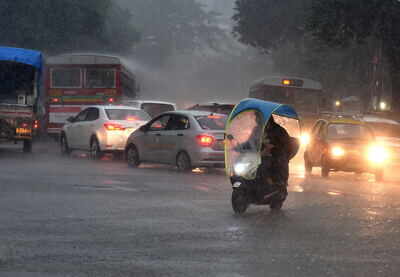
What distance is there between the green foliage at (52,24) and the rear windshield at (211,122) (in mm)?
33704

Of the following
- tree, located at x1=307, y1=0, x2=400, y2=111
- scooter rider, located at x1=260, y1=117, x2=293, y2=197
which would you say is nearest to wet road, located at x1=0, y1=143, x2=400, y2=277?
scooter rider, located at x1=260, y1=117, x2=293, y2=197

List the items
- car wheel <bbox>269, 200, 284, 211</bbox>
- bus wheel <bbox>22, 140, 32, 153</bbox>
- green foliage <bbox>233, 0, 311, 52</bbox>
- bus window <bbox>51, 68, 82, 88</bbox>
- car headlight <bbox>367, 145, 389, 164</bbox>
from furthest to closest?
green foliage <bbox>233, 0, 311, 52</bbox>, bus window <bbox>51, 68, 82, 88</bbox>, bus wheel <bbox>22, 140, 32, 153</bbox>, car headlight <bbox>367, 145, 389, 164</bbox>, car wheel <bbox>269, 200, 284, 211</bbox>

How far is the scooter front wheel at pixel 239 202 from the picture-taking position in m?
13.5

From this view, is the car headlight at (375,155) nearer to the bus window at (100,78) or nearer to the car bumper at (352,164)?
the car bumper at (352,164)

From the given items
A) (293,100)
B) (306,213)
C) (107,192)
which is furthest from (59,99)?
(306,213)

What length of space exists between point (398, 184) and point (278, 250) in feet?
40.0

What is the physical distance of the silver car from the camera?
2202 centimetres

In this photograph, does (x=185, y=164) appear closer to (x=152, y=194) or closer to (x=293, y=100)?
(x=152, y=194)

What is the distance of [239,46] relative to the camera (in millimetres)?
156875

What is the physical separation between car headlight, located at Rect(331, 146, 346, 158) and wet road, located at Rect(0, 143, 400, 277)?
10.7 feet

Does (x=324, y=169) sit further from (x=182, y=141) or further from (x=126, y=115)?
(x=126, y=115)

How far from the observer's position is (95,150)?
1070 inches

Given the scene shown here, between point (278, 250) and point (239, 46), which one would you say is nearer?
point (278, 250)

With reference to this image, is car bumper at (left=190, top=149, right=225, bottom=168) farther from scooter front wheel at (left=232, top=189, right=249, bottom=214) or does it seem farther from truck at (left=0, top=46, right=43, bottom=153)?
scooter front wheel at (left=232, top=189, right=249, bottom=214)
